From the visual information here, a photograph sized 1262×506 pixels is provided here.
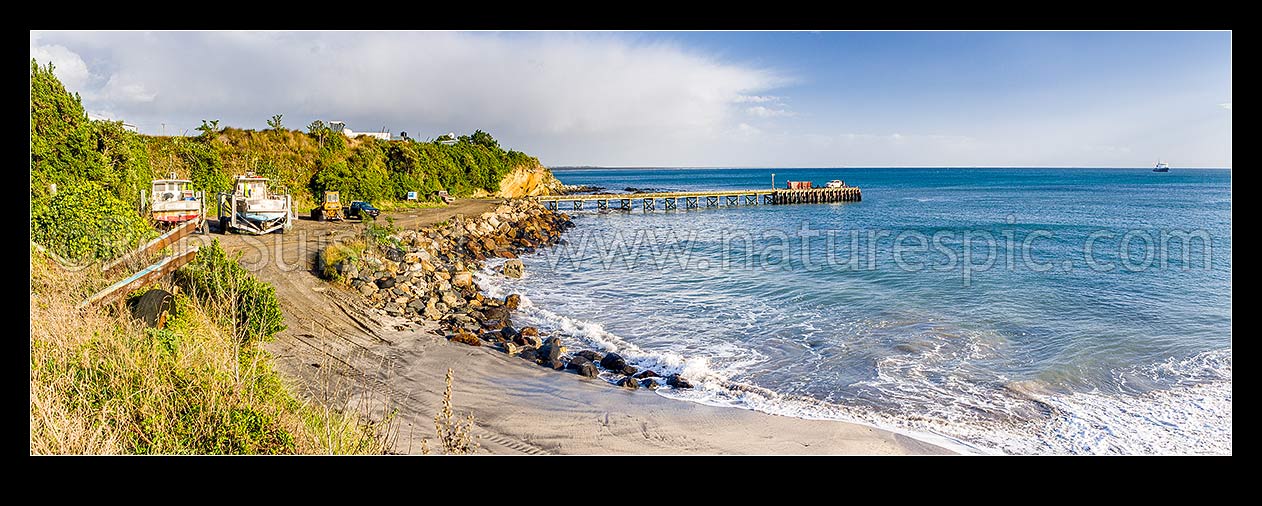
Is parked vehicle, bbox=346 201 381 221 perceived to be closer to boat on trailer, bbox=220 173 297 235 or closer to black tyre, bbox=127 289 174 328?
boat on trailer, bbox=220 173 297 235

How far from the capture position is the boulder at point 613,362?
1263 cm

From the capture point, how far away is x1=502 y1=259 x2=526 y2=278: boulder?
76.9ft

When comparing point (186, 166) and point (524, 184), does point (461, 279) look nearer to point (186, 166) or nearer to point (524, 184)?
point (186, 166)

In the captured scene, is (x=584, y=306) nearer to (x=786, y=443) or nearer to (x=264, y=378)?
(x=786, y=443)

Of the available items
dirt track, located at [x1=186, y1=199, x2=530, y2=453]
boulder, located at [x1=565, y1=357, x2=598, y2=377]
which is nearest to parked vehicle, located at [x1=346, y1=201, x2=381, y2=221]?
dirt track, located at [x1=186, y1=199, x2=530, y2=453]

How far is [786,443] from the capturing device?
9.16m

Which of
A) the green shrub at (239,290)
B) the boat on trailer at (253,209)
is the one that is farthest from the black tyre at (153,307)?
the boat on trailer at (253,209)

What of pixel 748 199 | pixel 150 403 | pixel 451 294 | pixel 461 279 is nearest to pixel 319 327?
pixel 451 294

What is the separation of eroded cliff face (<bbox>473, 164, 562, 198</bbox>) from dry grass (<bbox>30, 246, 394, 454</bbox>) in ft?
160

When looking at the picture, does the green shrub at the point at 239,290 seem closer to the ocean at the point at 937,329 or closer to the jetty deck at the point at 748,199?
the ocean at the point at 937,329

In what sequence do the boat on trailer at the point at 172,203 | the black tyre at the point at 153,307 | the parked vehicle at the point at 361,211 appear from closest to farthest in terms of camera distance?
the black tyre at the point at 153,307
the boat on trailer at the point at 172,203
the parked vehicle at the point at 361,211

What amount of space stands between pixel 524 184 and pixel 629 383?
184ft
